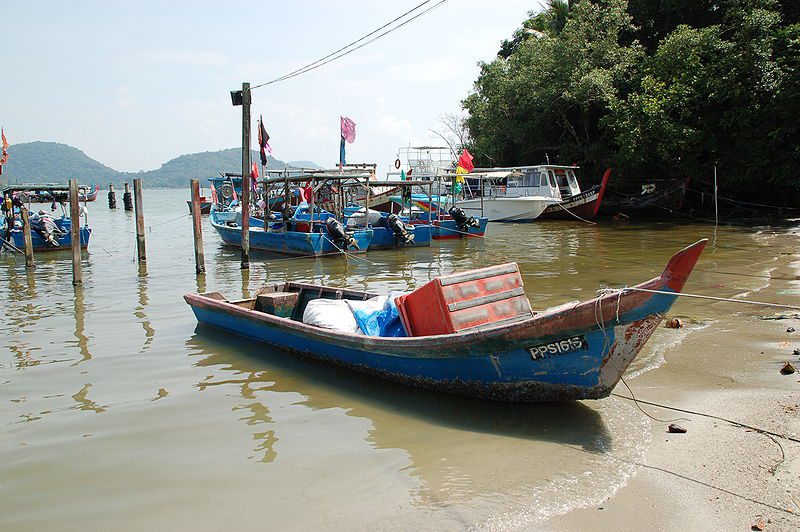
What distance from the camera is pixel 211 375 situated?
781 cm

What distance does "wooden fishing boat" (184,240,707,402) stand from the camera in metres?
5.02

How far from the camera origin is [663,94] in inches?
1045

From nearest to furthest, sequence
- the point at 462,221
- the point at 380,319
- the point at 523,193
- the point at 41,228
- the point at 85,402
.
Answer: the point at 85,402 → the point at 380,319 → the point at 41,228 → the point at 462,221 → the point at 523,193

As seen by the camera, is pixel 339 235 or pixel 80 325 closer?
pixel 80 325

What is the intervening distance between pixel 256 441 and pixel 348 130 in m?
19.7

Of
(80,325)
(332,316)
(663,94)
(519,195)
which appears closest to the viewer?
(332,316)

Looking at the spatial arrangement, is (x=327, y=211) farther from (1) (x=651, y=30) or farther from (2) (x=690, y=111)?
(1) (x=651, y=30)

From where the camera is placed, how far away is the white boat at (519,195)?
3006 centimetres

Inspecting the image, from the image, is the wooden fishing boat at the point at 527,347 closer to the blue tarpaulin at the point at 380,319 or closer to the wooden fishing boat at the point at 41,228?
the blue tarpaulin at the point at 380,319

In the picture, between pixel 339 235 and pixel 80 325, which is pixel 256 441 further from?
pixel 339 235

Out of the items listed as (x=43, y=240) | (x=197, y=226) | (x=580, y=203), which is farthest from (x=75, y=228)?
(x=580, y=203)

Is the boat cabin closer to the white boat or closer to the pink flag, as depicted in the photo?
the white boat

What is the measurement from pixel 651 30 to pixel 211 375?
3165cm

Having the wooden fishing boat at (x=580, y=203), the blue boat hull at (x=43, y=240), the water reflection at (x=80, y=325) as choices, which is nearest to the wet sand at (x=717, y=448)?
the water reflection at (x=80, y=325)
